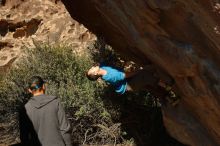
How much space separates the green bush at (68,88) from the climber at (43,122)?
4.15 metres

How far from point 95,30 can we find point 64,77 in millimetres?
2952

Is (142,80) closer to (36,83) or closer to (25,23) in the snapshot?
(36,83)

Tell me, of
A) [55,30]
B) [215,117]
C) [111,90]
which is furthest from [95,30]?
[55,30]

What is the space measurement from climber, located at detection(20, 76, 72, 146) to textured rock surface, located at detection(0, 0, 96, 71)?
6121 millimetres

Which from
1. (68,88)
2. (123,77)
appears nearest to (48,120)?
(123,77)

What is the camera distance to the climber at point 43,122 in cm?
689

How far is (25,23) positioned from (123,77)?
19.1 ft

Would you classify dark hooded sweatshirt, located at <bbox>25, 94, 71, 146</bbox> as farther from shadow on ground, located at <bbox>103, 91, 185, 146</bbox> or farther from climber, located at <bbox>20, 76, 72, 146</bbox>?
shadow on ground, located at <bbox>103, 91, 185, 146</bbox>

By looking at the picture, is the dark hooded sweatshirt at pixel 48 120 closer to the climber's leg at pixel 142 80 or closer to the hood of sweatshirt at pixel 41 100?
the hood of sweatshirt at pixel 41 100

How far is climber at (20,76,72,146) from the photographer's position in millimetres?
6887

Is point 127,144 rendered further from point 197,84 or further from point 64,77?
point 197,84

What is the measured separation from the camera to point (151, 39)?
6.86m

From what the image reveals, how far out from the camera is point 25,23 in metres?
13.2

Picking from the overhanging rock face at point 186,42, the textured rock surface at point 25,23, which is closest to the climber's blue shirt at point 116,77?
the overhanging rock face at point 186,42
